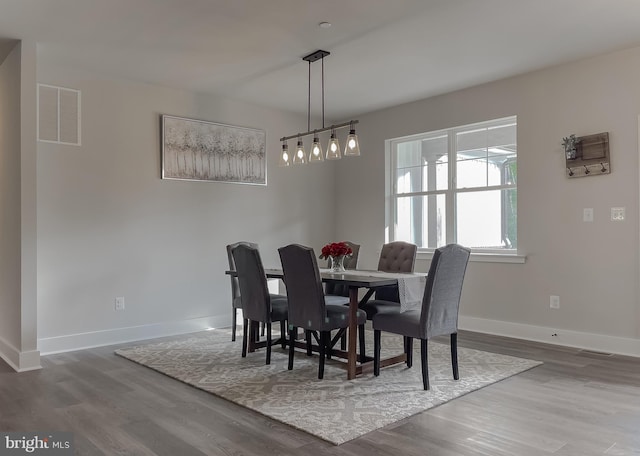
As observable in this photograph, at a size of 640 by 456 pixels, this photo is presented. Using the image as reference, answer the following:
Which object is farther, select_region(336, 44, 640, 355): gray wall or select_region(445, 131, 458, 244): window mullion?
select_region(445, 131, 458, 244): window mullion

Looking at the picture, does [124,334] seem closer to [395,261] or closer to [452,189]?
[395,261]

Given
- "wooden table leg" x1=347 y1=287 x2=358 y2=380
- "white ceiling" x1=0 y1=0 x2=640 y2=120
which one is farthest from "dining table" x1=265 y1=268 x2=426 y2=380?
"white ceiling" x1=0 y1=0 x2=640 y2=120

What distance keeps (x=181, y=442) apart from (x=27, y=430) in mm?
842

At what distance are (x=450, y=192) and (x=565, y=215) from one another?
4.22ft

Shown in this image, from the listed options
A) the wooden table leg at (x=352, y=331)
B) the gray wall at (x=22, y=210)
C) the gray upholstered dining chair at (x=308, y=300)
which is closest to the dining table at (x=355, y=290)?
the wooden table leg at (x=352, y=331)

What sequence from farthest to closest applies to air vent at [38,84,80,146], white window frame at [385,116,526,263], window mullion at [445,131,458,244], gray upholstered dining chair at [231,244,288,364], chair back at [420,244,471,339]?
window mullion at [445,131,458,244] < white window frame at [385,116,526,263] < air vent at [38,84,80,146] < gray upholstered dining chair at [231,244,288,364] < chair back at [420,244,471,339]

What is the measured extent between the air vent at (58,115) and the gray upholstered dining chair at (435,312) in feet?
10.4

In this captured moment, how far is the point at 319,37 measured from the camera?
3836 mm

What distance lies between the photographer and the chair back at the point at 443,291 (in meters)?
3.15

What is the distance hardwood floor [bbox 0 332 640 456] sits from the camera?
235cm

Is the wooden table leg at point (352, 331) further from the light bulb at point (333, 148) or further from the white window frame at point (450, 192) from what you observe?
the white window frame at point (450, 192)

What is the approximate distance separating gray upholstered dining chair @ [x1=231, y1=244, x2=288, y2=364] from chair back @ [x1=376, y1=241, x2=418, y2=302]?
908 millimetres

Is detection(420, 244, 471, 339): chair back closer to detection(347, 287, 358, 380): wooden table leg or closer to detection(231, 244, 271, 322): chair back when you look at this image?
detection(347, 287, 358, 380): wooden table leg

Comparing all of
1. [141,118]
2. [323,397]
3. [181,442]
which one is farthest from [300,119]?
[181,442]
